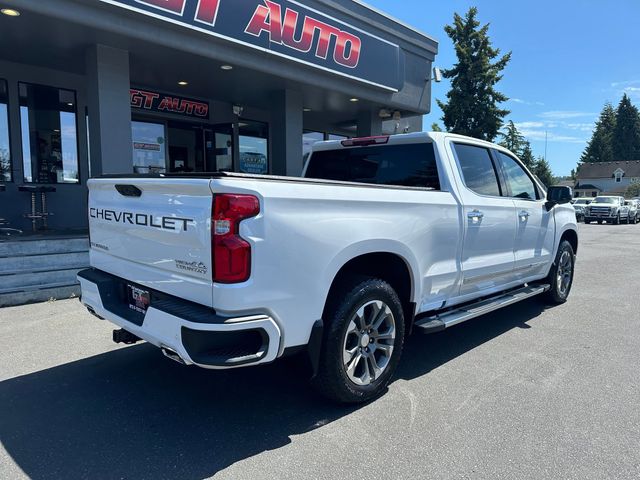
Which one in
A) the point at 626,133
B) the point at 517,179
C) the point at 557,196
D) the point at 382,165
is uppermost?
the point at 626,133

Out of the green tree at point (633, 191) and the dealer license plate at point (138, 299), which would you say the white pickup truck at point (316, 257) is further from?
the green tree at point (633, 191)

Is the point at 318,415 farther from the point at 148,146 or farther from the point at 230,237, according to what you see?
the point at 148,146

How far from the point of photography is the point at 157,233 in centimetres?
302

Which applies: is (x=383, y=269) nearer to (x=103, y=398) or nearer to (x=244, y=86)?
(x=103, y=398)

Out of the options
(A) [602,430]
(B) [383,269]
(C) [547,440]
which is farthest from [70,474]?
(A) [602,430]

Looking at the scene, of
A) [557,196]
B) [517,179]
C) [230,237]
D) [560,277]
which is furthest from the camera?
[560,277]

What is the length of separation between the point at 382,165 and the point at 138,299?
8.75 ft

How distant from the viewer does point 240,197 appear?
2.60 m

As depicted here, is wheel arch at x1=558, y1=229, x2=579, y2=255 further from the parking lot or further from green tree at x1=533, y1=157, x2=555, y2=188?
green tree at x1=533, y1=157, x2=555, y2=188

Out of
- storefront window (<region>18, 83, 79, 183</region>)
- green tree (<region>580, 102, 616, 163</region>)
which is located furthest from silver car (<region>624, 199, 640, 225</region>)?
green tree (<region>580, 102, 616, 163</region>)

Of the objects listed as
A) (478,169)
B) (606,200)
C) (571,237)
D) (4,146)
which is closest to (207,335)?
(478,169)

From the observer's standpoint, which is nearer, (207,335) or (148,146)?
(207,335)

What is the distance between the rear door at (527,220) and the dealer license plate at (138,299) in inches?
151

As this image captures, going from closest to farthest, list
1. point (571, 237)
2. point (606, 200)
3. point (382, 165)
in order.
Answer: point (382, 165) → point (571, 237) → point (606, 200)
